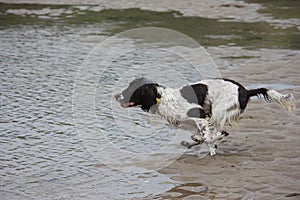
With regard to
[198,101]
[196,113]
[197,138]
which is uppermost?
[198,101]

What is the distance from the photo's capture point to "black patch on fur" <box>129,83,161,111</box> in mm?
7332

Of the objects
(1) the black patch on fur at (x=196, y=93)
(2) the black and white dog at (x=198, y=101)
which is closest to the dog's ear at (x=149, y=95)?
(2) the black and white dog at (x=198, y=101)

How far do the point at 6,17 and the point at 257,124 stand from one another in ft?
45.7

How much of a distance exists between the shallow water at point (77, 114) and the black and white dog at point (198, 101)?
0.59 m

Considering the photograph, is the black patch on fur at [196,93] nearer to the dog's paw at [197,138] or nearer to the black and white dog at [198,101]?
the black and white dog at [198,101]

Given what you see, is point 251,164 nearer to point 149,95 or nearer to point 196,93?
point 196,93

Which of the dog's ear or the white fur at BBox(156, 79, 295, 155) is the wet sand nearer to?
the white fur at BBox(156, 79, 295, 155)

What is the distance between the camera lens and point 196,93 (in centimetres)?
736

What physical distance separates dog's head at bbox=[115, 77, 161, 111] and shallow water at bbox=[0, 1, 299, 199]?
0.70 m

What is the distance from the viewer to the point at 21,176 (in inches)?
277

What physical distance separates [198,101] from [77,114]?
284 cm

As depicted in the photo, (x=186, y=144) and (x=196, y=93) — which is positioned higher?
(x=196, y=93)

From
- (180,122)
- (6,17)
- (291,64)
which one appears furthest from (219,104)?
(6,17)

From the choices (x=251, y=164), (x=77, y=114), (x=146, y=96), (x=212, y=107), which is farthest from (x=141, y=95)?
(x=77, y=114)
